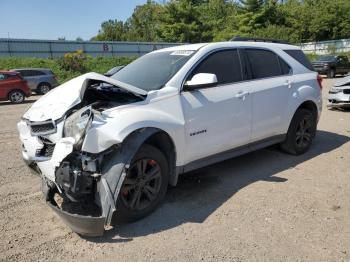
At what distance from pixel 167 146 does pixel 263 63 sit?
7.56 ft

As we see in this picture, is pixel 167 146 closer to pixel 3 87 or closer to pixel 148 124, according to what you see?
pixel 148 124

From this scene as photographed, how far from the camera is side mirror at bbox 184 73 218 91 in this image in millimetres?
4223

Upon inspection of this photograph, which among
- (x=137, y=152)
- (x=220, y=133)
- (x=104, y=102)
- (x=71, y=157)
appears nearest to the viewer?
(x=71, y=157)

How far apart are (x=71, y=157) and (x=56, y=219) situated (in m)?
0.93

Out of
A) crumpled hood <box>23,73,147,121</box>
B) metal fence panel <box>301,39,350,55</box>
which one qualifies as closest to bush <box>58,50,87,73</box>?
crumpled hood <box>23,73,147,121</box>

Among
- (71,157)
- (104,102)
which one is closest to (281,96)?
(104,102)

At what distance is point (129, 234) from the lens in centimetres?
372

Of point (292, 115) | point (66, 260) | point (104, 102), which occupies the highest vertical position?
point (104, 102)

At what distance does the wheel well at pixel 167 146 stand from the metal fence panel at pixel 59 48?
27.1 meters

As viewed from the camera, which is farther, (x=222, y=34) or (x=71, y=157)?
(x=222, y=34)

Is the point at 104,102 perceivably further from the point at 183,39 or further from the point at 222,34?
the point at 222,34

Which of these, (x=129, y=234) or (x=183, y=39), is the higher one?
(x=183, y=39)

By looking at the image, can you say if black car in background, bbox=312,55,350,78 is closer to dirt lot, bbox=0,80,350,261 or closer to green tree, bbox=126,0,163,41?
dirt lot, bbox=0,80,350,261

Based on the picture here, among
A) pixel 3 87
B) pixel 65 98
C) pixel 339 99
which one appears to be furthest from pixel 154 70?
pixel 3 87
